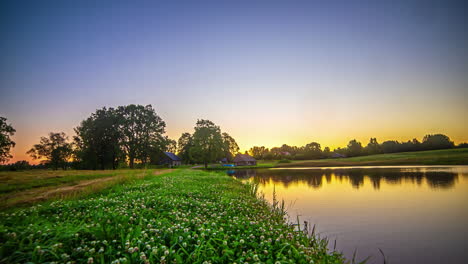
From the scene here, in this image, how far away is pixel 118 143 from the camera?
49656 millimetres

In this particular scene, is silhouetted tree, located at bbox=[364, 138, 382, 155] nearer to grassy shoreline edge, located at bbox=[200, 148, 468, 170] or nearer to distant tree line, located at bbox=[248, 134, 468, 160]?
distant tree line, located at bbox=[248, 134, 468, 160]

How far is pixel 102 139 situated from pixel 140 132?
9751mm

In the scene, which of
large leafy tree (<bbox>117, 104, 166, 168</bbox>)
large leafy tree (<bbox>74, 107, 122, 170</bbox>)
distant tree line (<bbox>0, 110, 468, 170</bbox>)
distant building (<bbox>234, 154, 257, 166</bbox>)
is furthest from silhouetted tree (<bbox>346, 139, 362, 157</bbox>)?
large leafy tree (<bbox>74, 107, 122, 170</bbox>)

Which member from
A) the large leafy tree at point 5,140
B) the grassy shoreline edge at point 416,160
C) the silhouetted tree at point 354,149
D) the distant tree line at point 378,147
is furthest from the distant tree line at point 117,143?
the silhouetted tree at point 354,149

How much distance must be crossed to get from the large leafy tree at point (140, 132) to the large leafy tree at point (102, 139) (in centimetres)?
234

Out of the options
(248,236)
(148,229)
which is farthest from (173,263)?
(248,236)

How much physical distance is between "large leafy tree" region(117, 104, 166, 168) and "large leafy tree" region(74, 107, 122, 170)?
2.34 m

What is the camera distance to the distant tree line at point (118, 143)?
156ft

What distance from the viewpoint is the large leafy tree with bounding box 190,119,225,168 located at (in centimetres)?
6462

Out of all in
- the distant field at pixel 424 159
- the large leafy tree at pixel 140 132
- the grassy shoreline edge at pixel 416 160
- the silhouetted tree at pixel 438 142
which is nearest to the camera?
the distant field at pixel 424 159

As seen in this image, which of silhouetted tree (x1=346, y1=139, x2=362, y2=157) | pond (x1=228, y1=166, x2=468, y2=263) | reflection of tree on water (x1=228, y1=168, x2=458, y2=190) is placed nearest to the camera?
pond (x1=228, y1=166, x2=468, y2=263)

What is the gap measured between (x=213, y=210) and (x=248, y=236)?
2599mm

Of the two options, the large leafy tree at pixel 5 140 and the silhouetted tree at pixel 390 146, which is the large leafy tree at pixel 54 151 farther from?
the silhouetted tree at pixel 390 146

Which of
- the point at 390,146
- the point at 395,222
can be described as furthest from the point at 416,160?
the point at 395,222
